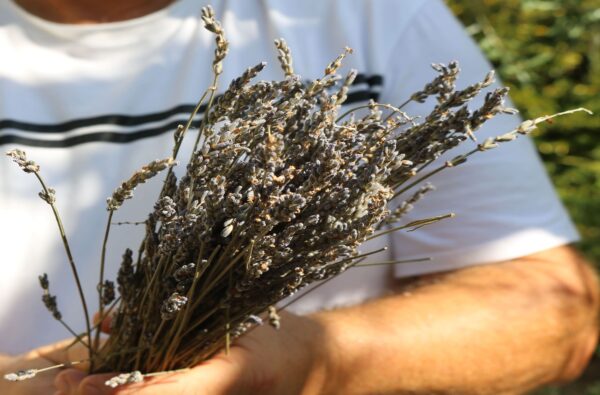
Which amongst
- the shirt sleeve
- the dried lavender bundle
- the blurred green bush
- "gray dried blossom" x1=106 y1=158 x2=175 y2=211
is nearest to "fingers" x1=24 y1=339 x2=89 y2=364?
the dried lavender bundle

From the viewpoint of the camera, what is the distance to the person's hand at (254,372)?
3.60ft

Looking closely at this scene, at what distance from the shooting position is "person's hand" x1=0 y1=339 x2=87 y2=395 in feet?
3.95

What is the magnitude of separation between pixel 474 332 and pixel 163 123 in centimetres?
68

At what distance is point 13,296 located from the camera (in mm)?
1541

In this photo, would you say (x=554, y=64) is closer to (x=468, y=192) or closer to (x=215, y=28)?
(x=468, y=192)

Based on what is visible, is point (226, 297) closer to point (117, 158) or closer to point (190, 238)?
point (190, 238)

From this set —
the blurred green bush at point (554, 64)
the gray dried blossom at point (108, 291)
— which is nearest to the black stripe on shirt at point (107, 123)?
the gray dried blossom at point (108, 291)

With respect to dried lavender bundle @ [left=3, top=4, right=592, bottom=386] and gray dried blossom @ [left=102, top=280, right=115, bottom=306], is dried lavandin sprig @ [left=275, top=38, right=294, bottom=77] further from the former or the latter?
gray dried blossom @ [left=102, top=280, right=115, bottom=306]

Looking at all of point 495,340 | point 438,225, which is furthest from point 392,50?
point 495,340

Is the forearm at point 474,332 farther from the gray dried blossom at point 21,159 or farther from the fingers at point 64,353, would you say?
the gray dried blossom at point 21,159

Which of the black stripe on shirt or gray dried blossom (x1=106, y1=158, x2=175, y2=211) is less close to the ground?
the black stripe on shirt

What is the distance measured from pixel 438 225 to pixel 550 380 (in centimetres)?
41

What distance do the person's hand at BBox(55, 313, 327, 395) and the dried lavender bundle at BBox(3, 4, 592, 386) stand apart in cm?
6

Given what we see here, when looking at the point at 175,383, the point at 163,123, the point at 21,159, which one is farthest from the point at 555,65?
the point at 21,159
